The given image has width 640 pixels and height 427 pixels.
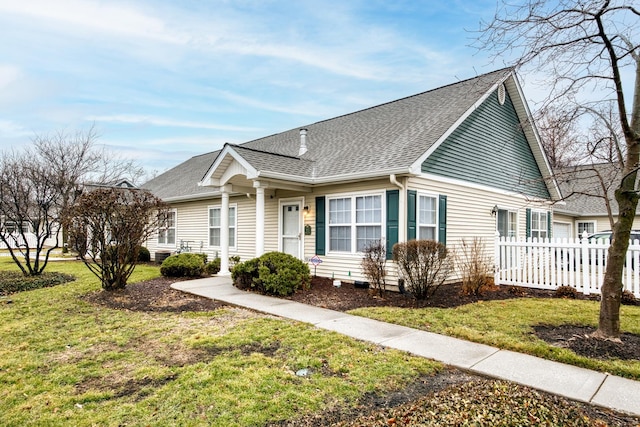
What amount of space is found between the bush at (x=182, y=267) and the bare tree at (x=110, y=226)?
2.57m

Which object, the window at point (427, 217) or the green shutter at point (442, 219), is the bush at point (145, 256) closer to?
the window at point (427, 217)

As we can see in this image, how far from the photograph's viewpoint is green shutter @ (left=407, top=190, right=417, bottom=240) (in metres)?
8.62

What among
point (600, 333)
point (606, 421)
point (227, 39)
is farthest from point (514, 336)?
point (227, 39)

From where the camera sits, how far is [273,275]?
8555mm

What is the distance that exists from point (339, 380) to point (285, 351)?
1.09 metres

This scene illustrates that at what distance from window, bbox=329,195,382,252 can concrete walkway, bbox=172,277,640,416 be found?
277 centimetres

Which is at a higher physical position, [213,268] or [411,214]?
[411,214]

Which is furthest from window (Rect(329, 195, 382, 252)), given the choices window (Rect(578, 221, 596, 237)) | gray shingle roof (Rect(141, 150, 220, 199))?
window (Rect(578, 221, 596, 237))

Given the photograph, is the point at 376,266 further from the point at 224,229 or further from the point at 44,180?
the point at 44,180

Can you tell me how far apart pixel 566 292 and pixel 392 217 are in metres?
4.45

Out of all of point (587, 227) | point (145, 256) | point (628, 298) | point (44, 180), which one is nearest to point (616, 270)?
point (628, 298)

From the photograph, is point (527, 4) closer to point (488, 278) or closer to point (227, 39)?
point (488, 278)

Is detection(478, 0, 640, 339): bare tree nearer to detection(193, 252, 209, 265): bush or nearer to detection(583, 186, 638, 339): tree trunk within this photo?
detection(583, 186, 638, 339): tree trunk

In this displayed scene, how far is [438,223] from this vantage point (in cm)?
958
